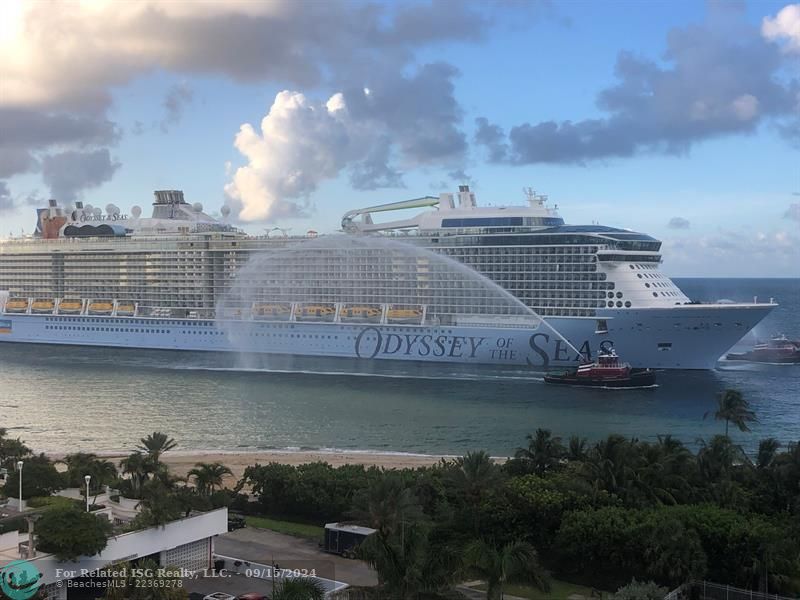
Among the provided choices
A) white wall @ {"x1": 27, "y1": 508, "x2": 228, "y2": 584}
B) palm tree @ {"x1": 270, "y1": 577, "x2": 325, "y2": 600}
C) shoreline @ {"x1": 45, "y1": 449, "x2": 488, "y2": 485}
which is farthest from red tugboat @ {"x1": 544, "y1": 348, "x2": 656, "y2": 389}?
palm tree @ {"x1": 270, "y1": 577, "x2": 325, "y2": 600}

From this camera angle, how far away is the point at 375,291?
200 ft

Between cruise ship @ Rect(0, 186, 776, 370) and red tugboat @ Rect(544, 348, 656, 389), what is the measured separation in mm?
2764

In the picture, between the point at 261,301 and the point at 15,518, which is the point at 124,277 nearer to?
the point at 261,301

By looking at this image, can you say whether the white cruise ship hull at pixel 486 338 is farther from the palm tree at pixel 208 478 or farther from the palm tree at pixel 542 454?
the palm tree at pixel 208 478

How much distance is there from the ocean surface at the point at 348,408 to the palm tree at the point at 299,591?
20.0 m

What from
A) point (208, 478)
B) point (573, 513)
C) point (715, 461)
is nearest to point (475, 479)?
point (573, 513)

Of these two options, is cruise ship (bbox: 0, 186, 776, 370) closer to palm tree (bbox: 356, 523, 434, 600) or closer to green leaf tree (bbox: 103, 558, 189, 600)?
palm tree (bbox: 356, 523, 434, 600)

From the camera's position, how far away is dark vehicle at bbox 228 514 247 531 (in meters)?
24.6

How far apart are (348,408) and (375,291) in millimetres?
16015

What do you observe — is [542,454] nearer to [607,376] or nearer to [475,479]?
[475,479]

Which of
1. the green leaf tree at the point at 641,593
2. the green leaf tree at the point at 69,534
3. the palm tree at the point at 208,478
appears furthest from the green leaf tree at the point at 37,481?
the green leaf tree at the point at 641,593

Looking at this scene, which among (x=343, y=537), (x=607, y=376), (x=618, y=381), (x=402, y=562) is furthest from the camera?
(x=607, y=376)

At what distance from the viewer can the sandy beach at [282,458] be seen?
112ft

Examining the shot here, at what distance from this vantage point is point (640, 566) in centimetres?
2042
